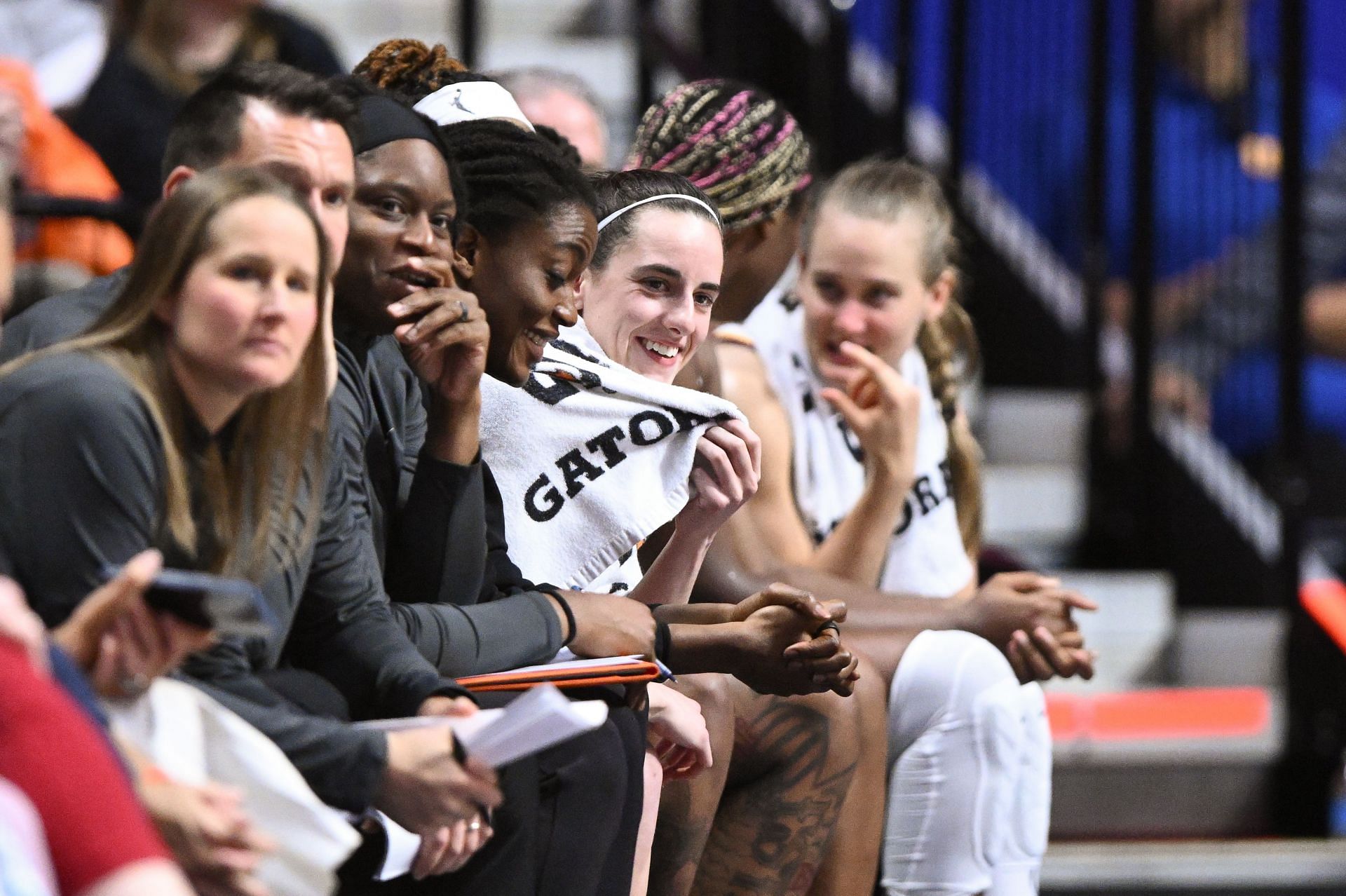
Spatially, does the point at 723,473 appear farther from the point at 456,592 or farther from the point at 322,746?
the point at 322,746

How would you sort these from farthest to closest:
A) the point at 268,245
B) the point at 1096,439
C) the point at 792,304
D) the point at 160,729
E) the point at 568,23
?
1. the point at 568,23
2. the point at 1096,439
3. the point at 792,304
4. the point at 268,245
5. the point at 160,729

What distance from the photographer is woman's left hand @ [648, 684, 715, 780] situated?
234cm

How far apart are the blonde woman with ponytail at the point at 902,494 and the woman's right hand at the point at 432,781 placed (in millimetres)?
1175

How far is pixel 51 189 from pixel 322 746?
93.6 inches

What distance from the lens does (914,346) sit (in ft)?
11.3

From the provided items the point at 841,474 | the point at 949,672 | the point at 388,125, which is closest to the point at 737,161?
the point at 841,474

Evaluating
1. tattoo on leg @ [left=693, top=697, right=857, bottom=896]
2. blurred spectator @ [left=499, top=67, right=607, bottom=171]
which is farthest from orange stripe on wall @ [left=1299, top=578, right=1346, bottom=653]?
tattoo on leg @ [left=693, top=697, right=857, bottom=896]

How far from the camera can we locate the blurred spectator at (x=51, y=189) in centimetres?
362

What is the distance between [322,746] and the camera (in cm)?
169

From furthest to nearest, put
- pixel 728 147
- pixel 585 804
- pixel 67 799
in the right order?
pixel 728 147, pixel 585 804, pixel 67 799

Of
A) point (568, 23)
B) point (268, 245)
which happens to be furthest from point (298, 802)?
Result: point (568, 23)

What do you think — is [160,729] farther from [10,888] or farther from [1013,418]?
[1013,418]

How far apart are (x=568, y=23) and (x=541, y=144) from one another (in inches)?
130

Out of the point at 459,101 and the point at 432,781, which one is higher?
the point at 459,101
